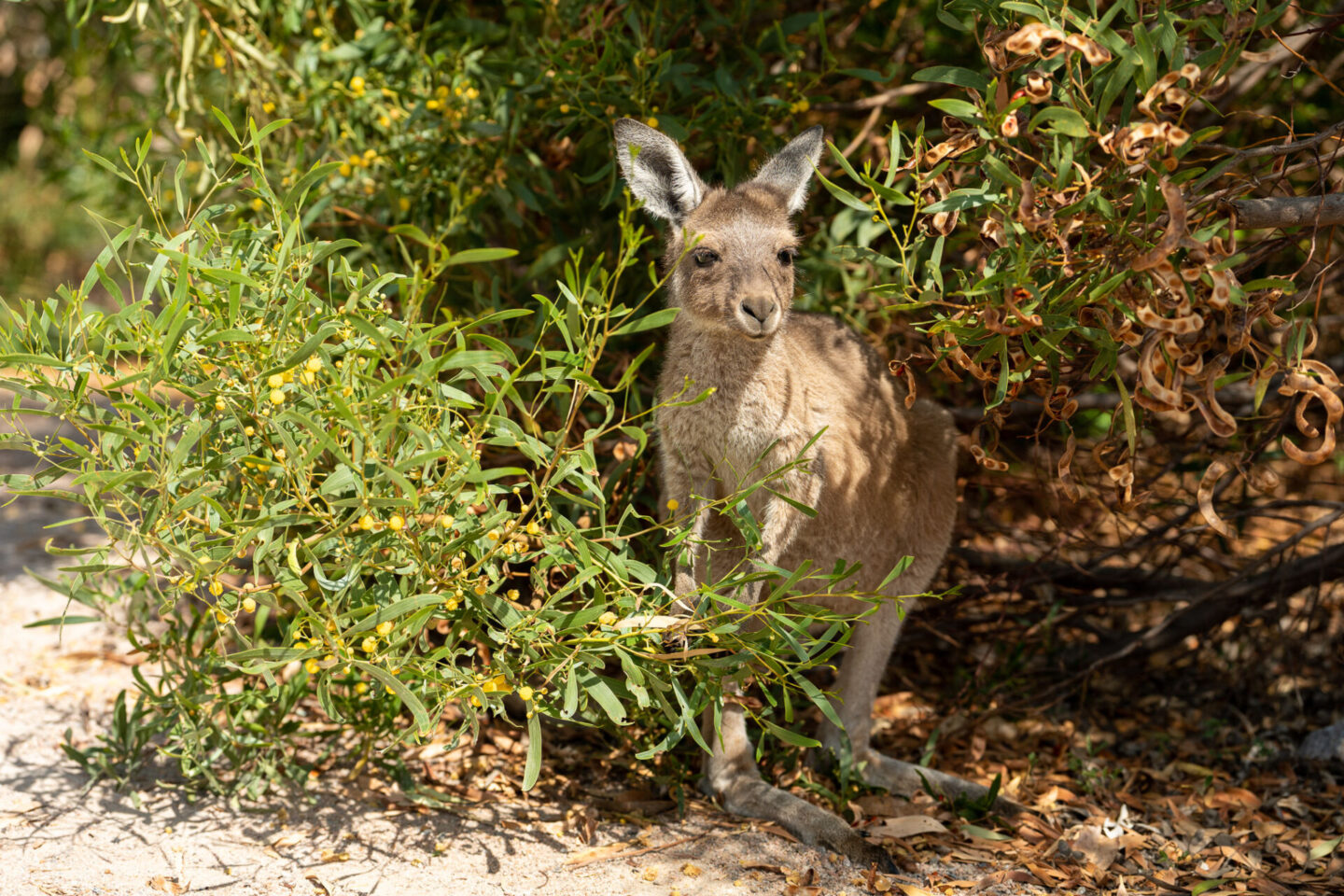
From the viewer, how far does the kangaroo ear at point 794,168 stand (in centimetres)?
359

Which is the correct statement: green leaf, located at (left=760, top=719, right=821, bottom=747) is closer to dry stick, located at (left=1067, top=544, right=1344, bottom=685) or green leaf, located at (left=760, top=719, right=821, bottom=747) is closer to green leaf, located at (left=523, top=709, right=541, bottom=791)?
green leaf, located at (left=523, top=709, right=541, bottom=791)

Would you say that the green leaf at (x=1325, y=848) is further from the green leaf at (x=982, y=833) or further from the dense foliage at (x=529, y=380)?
the dense foliage at (x=529, y=380)

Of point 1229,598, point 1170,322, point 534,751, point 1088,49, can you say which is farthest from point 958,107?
point 1229,598

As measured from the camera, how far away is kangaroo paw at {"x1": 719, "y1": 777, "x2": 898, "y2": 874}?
131 inches

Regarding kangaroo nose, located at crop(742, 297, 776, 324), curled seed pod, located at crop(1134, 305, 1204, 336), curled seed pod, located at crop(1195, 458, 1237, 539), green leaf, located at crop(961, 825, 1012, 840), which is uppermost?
curled seed pod, located at crop(1134, 305, 1204, 336)

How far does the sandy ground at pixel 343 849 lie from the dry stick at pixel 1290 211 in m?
1.95

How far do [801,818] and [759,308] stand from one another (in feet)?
5.12

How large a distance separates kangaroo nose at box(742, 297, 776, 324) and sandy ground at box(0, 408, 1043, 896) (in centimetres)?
158

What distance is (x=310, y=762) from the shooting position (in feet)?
12.8

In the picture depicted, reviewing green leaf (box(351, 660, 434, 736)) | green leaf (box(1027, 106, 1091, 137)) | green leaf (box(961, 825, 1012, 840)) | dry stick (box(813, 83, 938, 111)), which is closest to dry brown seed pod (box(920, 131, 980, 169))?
green leaf (box(1027, 106, 1091, 137))

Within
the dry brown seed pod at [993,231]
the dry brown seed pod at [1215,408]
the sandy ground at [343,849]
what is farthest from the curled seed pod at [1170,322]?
the sandy ground at [343,849]

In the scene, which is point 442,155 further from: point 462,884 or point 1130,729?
point 1130,729

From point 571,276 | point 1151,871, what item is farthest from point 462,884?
point 1151,871

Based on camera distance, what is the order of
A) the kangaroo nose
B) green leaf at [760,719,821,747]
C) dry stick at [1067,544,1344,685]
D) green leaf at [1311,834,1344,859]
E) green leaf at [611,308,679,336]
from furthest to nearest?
dry stick at [1067,544,1344,685] < green leaf at [1311,834,1344,859] < the kangaroo nose < green leaf at [760,719,821,747] < green leaf at [611,308,679,336]
